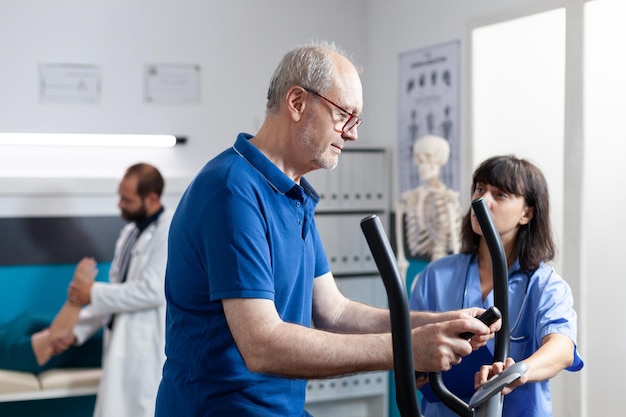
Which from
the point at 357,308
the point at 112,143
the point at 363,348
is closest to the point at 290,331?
the point at 363,348

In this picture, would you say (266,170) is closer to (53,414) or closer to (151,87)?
(151,87)

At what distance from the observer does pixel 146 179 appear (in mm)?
3816

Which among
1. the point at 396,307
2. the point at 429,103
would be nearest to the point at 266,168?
the point at 396,307

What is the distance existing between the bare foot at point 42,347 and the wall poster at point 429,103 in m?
1.81

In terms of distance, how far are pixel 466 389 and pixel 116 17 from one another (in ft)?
9.19

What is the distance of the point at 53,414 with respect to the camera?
13.8 feet

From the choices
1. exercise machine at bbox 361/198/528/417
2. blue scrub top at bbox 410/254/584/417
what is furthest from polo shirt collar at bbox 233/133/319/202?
blue scrub top at bbox 410/254/584/417

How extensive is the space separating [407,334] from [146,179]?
8.52 feet

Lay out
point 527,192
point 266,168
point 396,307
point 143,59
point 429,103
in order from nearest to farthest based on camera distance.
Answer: point 396,307, point 266,168, point 527,192, point 429,103, point 143,59

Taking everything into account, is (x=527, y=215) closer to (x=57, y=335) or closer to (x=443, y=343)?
(x=443, y=343)

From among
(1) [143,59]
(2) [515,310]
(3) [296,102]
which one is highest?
(1) [143,59]

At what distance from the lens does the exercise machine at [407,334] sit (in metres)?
1.36

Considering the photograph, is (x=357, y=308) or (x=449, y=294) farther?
(x=449, y=294)

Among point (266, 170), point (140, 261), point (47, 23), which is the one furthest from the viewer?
point (47, 23)
